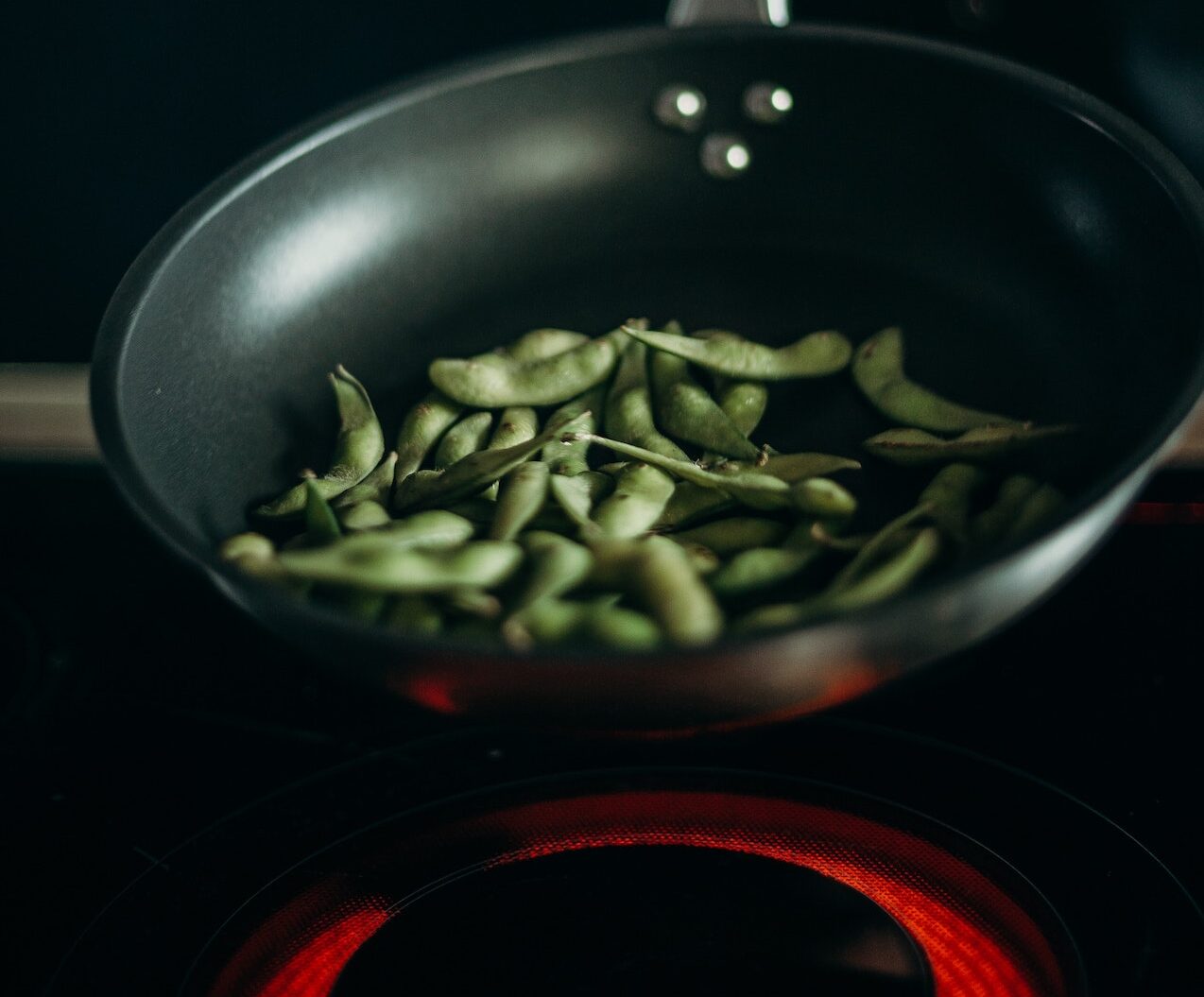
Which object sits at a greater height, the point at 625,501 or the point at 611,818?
the point at 625,501

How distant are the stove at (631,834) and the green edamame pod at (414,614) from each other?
0.35 ft

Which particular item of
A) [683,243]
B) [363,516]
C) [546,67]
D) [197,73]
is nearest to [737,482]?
[363,516]

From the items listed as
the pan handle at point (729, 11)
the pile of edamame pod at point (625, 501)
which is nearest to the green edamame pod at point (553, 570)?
the pile of edamame pod at point (625, 501)

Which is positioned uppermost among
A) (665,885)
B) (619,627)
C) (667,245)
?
(667,245)

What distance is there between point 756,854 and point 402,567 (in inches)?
10.4

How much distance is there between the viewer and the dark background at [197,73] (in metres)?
1.10

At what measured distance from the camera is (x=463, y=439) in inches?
35.4

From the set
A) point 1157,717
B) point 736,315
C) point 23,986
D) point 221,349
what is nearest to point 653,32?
point 736,315

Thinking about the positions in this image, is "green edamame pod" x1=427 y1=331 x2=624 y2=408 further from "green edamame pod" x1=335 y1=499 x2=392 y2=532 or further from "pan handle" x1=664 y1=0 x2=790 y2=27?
"pan handle" x1=664 y1=0 x2=790 y2=27

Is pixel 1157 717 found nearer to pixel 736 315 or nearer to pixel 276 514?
pixel 736 315

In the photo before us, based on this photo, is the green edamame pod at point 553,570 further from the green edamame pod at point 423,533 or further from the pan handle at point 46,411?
the pan handle at point 46,411

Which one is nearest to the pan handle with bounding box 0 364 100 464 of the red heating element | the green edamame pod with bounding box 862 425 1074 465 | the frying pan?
the frying pan

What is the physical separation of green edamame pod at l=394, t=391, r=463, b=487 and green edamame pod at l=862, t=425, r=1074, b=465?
32 centimetres

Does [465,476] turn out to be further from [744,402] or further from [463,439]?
[744,402]
